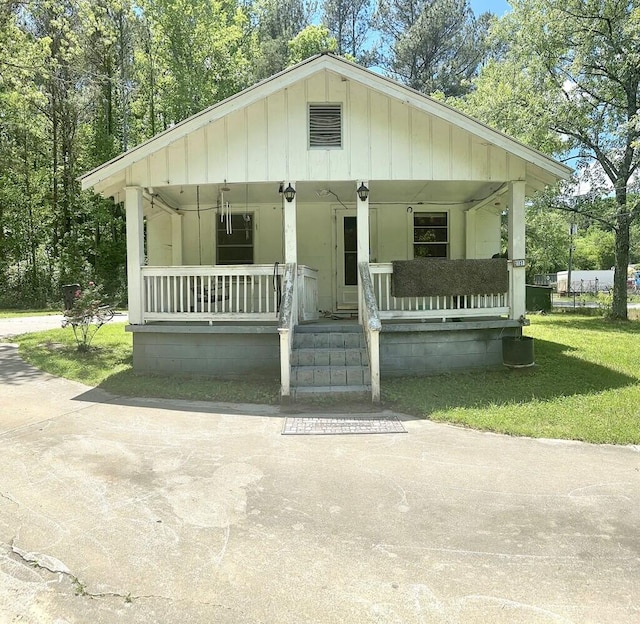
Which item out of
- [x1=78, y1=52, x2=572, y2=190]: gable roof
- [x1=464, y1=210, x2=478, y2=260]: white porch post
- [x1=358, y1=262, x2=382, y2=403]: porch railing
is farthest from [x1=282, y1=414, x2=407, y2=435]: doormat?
[x1=464, y1=210, x2=478, y2=260]: white porch post

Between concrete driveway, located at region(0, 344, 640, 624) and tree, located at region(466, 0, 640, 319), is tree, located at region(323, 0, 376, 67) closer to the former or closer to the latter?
tree, located at region(466, 0, 640, 319)

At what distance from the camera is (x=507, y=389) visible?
23.5ft

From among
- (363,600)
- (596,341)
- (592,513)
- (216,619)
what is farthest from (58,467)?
(596,341)

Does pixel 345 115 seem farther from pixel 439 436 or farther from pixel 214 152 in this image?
pixel 439 436

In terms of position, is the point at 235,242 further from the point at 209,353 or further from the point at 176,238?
the point at 209,353

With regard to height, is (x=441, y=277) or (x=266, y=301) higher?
(x=441, y=277)

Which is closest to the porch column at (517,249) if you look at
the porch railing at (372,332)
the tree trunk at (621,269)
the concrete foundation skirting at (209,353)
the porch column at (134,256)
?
the porch railing at (372,332)

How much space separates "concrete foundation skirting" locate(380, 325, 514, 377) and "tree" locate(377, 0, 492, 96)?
24.9 m

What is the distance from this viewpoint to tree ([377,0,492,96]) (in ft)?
95.8

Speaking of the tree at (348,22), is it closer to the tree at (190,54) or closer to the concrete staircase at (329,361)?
the tree at (190,54)

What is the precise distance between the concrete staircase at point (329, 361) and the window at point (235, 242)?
3.48 m

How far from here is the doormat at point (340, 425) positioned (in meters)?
5.53

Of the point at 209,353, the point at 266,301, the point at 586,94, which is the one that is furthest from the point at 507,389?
the point at 586,94

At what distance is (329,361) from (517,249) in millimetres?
3848
